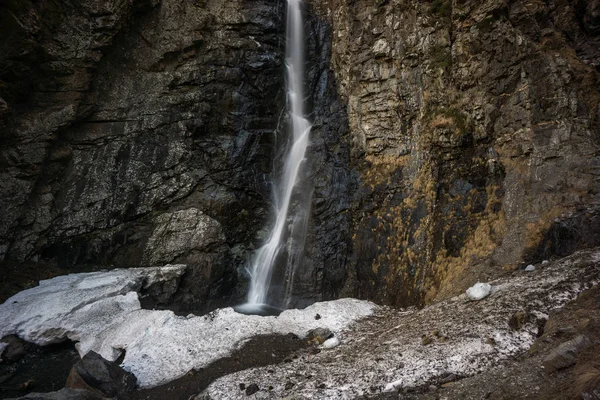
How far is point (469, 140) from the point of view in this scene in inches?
445

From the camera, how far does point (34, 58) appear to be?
13.2 m

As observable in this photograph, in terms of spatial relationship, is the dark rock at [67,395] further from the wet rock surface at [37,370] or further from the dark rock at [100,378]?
the wet rock surface at [37,370]

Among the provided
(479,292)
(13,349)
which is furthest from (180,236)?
(479,292)

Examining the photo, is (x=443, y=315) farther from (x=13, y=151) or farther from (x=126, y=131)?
(x=13, y=151)

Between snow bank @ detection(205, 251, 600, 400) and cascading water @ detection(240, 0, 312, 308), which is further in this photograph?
cascading water @ detection(240, 0, 312, 308)

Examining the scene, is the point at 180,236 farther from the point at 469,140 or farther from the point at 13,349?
the point at 469,140

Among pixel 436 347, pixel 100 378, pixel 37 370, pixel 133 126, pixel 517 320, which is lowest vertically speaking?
pixel 37 370

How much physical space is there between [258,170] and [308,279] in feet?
17.6

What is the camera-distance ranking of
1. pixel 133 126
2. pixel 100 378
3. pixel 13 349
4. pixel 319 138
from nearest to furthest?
1. pixel 100 378
2. pixel 13 349
3. pixel 133 126
4. pixel 319 138

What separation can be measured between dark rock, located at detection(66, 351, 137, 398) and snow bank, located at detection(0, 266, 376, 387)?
42cm

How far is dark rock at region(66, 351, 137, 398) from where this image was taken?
7.47 meters

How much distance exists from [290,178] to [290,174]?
19cm

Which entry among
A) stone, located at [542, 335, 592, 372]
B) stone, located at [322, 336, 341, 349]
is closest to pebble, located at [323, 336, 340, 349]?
stone, located at [322, 336, 341, 349]

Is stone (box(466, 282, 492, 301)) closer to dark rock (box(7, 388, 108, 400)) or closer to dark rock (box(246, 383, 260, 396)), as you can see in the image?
dark rock (box(246, 383, 260, 396))
